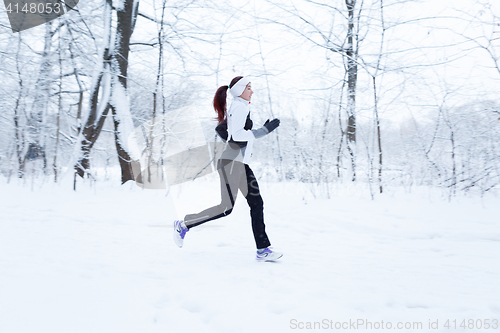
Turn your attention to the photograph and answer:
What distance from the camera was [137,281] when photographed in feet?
6.93

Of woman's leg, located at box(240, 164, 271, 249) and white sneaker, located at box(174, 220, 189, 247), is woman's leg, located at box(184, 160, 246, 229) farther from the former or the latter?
white sneaker, located at box(174, 220, 189, 247)

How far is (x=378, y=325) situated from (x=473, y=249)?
2.01 m

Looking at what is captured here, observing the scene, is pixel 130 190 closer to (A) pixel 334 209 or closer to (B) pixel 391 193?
(A) pixel 334 209

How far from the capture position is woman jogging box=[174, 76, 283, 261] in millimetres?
2607

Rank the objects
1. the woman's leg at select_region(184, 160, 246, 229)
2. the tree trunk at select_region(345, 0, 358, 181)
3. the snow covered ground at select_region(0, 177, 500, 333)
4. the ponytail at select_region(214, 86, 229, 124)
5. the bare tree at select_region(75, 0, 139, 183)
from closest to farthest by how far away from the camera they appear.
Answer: the snow covered ground at select_region(0, 177, 500, 333) → the woman's leg at select_region(184, 160, 246, 229) → the ponytail at select_region(214, 86, 229, 124) → the tree trunk at select_region(345, 0, 358, 181) → the bare tree at select_region(75, 0, 139, 183)

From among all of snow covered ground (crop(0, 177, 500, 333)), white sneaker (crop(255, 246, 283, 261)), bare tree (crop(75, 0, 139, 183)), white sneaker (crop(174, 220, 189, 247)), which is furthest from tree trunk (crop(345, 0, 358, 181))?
bare tree (crop(75, 0, 139, 183))

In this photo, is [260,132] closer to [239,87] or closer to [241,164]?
[241,164]

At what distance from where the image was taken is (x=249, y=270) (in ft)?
7.93

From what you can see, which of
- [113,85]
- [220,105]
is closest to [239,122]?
[220,105]

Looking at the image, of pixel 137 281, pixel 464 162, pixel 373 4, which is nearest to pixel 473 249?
pixel 464 162

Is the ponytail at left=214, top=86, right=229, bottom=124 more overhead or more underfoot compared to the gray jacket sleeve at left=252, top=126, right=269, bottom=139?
more overhead

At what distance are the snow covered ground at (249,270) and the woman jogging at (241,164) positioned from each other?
0.96 ft

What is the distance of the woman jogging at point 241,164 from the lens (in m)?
2.61

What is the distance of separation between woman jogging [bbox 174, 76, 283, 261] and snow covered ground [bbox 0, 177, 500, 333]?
29cm
